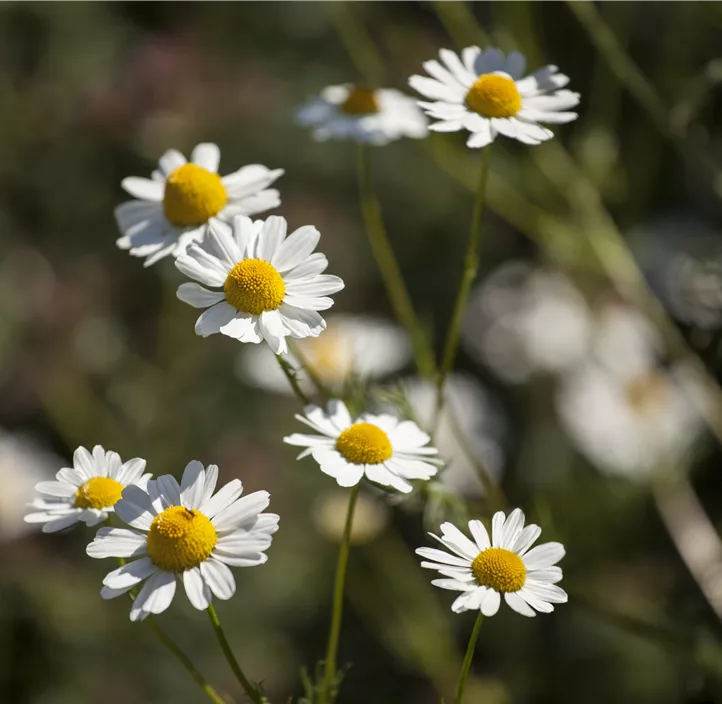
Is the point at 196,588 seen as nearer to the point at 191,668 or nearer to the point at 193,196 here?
the point at 191,668

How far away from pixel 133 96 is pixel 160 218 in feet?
3.94

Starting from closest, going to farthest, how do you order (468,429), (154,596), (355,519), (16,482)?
(154,596), (355,519), (468,429), (16,482)

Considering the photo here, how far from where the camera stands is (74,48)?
2410 mm

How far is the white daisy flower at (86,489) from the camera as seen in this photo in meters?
0.58

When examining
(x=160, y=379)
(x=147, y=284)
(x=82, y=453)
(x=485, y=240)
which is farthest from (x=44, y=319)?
(x=82, y=453)

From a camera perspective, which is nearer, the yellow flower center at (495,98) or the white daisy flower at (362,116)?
the yellow flower center at (495,98)

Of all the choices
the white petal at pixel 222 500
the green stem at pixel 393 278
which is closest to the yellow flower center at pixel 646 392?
the green stem at pixel 393 278

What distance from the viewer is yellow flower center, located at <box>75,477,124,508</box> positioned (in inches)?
22.7

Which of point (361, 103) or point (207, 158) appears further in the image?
point (361, 103)

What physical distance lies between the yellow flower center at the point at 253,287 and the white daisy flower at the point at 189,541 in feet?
0.39

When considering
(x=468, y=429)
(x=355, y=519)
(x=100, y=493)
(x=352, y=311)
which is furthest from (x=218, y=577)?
(x=352, y=311)

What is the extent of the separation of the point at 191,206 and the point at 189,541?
0.28 m

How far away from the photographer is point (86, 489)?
583mm

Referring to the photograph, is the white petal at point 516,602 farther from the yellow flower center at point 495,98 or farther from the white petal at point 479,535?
the yellow flower center at point 495,98
